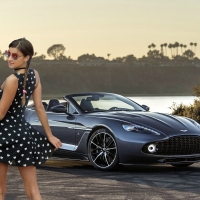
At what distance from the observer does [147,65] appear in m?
183

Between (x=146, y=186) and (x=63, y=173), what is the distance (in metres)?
2.29

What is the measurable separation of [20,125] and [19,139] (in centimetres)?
11

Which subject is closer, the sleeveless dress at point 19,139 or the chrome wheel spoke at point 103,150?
the sleeveless dress at point 19,139

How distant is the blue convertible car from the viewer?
1194 cm

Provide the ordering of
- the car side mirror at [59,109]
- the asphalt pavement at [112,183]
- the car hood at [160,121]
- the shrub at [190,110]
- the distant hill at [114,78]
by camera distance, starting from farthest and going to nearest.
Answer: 1. the distant hill at [114,78]
2. the shrub at [190,110]
3. the car side mirror at [59,109]
4. the car hood at [160,121]
5. the asphalt pavement at [112,183]

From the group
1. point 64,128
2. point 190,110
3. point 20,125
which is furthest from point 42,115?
point 190,110

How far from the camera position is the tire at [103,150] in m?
12.1

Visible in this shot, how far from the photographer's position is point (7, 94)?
17.8 feet

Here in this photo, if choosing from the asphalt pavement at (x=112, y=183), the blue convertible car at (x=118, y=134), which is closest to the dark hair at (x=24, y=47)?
the asphalt pavement at (x=112, y=183)

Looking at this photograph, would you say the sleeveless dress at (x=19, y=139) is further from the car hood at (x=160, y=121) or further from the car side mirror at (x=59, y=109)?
the car side mirror at (x=59, y=109)

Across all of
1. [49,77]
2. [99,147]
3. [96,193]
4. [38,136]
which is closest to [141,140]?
[99,147]

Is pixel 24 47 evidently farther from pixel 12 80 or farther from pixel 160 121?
pixel 160 121

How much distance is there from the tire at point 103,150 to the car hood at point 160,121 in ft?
1.22

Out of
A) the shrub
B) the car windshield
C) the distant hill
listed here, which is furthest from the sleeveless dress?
the distant hill
